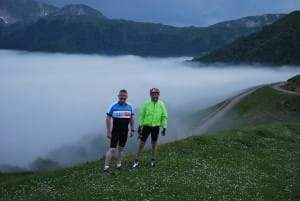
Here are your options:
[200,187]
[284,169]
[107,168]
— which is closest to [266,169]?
[284,169]

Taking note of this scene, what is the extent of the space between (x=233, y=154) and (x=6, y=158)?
177m

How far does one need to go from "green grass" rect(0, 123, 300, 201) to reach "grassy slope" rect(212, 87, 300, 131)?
215ft

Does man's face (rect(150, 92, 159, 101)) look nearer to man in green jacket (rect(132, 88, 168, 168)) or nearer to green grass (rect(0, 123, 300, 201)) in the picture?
man in green jacket (rect(132, 88, 168, 168))

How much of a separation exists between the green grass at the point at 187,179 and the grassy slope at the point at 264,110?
215ft

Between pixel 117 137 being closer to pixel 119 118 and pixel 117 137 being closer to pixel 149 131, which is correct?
pixel 119 118

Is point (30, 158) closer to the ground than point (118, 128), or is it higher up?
closer to the ground

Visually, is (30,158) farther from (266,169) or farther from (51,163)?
(266,169)

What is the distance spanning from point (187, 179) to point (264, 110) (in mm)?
89856

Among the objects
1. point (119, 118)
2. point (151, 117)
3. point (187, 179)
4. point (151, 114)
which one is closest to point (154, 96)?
point (151, 114)

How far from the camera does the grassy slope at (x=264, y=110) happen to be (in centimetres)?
10200

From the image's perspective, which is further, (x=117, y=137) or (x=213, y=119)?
(x=213, y=119)

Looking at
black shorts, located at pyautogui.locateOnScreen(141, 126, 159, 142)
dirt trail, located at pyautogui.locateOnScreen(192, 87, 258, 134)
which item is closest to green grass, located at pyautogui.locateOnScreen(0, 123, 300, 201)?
black shorts, located at pyautogui.locateOnScreen(141, 126, 159, 142)

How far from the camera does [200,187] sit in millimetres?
23797

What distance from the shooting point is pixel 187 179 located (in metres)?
25.3
